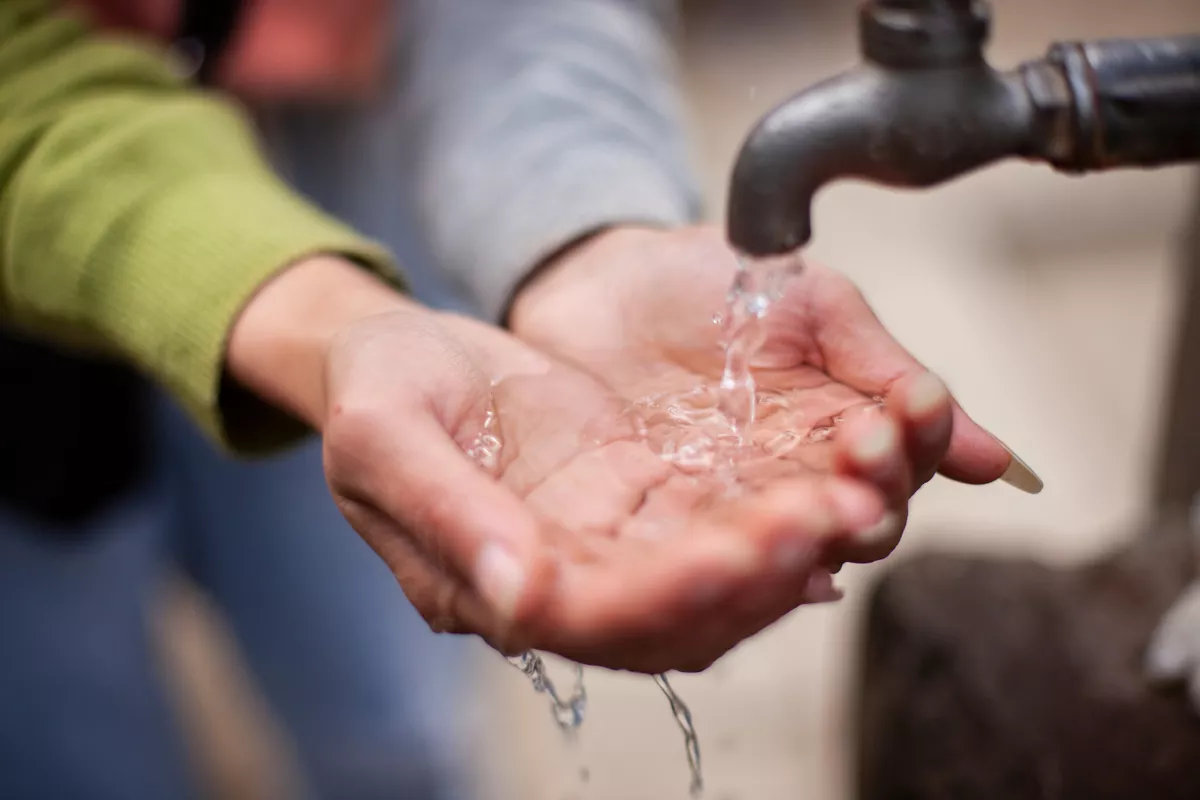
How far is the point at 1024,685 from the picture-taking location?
74cm

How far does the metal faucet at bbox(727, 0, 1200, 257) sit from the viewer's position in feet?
1.31

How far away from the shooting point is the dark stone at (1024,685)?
675 mm

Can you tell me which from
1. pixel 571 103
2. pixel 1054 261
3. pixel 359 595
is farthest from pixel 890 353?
pixel 1054 261

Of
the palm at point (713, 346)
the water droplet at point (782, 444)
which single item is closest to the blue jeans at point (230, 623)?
the palm at point (713, 346)

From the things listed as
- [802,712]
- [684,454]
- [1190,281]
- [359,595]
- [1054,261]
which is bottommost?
[802,712]

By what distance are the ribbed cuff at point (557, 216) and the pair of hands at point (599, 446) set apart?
0.04 feet

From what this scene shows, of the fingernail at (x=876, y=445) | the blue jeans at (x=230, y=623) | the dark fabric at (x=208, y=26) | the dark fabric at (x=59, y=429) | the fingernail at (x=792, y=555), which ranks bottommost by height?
the blue jeans at (x=230, y=623)

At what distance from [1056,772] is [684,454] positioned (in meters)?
0.36

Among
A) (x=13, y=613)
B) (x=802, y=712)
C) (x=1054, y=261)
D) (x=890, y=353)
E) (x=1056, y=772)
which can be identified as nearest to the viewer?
(x=890, y=353)

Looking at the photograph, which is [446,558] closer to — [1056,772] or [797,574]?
[797,574]

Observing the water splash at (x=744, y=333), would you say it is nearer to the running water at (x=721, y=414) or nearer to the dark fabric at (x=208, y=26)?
the running water at (x=721, y=414)

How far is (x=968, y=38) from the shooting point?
16.0 inches

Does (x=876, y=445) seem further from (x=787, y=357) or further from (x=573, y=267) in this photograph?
(x=573, y=267)

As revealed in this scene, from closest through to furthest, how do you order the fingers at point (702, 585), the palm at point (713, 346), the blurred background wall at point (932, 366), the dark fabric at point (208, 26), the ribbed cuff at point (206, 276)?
1. the fingers at point (702, 585)
2. the palm at point (713, 346)
3. the ribbed cuff at point (206, 276)
4. the dark fabric at point (208, 26)
5. the blurred background wall at point (932, 366)
